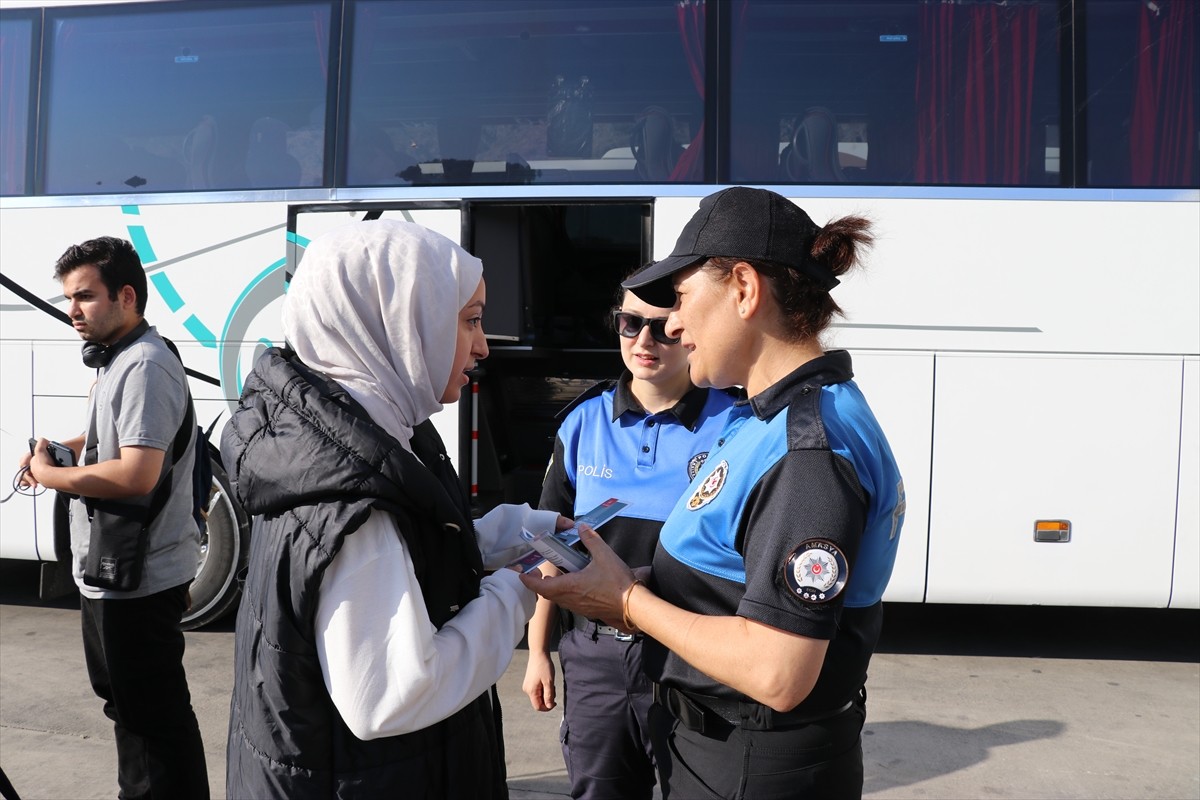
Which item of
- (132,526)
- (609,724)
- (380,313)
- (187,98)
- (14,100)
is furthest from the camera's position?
(14,100)

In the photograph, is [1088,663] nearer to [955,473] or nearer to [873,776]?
[955,473]

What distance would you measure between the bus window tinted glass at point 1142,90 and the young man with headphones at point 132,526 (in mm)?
4638

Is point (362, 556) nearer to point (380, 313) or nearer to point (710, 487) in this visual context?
point (380, 313)

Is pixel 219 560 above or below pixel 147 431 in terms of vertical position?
below

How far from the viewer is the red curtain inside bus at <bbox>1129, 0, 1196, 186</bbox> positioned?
521cm

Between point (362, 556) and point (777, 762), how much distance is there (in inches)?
31.5

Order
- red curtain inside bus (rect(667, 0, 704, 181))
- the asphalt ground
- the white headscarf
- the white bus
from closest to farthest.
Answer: the white headscarf, the asphalt ground, the white bus, red curtain inside bus (rect(667, 0, 704, 181))

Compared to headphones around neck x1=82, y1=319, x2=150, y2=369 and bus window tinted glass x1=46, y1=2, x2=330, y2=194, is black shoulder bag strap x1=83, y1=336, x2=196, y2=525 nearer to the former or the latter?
headphones around neck x1=82, y1=319, x2=150, y2=369

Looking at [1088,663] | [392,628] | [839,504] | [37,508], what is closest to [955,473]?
[1088,663]

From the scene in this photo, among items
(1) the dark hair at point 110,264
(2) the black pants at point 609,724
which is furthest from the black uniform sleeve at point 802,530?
(1) the dark hair at point 110,264

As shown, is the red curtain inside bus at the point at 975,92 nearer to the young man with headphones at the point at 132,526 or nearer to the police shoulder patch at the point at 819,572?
the young man with headphones at the point at 132,526

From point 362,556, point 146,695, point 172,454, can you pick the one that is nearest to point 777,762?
point 362,556

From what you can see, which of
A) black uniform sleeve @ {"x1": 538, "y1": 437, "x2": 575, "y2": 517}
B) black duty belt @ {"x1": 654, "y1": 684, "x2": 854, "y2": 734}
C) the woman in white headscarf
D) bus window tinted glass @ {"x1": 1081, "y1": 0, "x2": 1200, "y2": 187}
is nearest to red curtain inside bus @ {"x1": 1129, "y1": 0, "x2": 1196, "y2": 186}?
bus window tinted glass @ {"x1": 1081, "y1": 0, "x2": 1200, "y2": 187}

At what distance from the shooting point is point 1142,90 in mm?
5234
